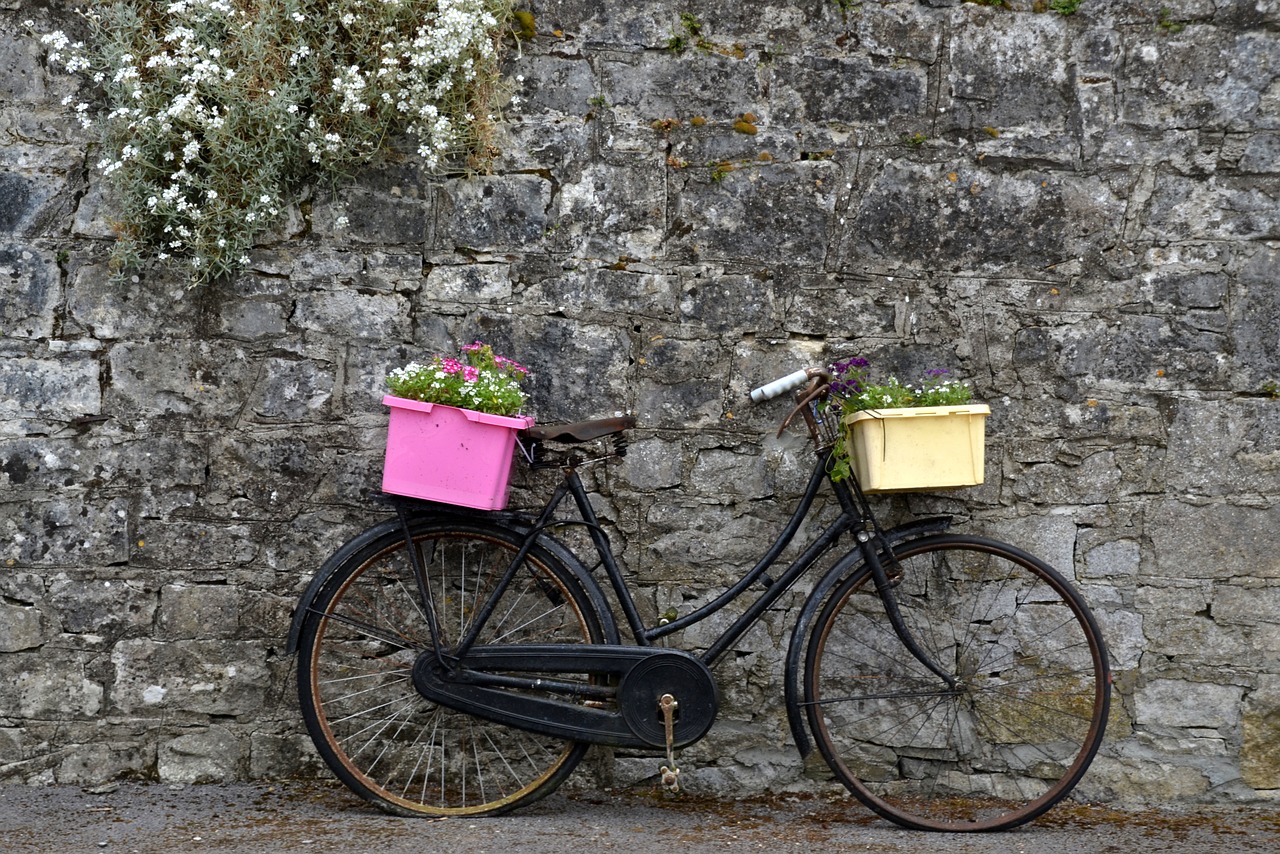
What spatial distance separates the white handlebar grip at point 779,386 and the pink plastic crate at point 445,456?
779 mm

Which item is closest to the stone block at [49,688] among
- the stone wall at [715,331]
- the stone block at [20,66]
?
the stone wall at [715,331]

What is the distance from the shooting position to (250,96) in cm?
375

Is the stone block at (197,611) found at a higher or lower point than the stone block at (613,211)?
lower

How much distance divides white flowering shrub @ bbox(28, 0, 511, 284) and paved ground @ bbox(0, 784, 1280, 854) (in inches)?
69.7

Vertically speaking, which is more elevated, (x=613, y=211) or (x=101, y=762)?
(x=613, y=211)

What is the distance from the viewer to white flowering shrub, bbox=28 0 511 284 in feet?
12.1

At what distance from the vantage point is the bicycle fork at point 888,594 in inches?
143

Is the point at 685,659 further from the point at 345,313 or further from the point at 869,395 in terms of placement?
the point at 345,313

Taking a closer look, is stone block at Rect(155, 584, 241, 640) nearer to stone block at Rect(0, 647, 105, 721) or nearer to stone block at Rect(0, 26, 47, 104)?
stone block at Rect(0, 647, 105, 721)

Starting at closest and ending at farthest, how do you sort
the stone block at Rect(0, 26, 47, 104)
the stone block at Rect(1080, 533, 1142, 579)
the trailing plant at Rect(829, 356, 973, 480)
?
the trailing plant at Rect(829, 356, 973, 480) < the stone block at Rect(0, 26, 47, 104) < the stone block at Rect(1080, 533, 1142, 579)

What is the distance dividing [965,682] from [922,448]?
0.96 meters

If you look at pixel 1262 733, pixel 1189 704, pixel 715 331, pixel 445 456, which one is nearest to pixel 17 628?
pixel 445 456

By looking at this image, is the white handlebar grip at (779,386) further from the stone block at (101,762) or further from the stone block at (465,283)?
the stone block at (101,762)

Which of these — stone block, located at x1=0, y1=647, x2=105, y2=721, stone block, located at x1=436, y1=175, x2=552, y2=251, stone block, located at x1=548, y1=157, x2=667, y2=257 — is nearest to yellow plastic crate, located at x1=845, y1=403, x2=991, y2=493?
stone block, located at x1=548, y1=157, x2=667, y2=257
